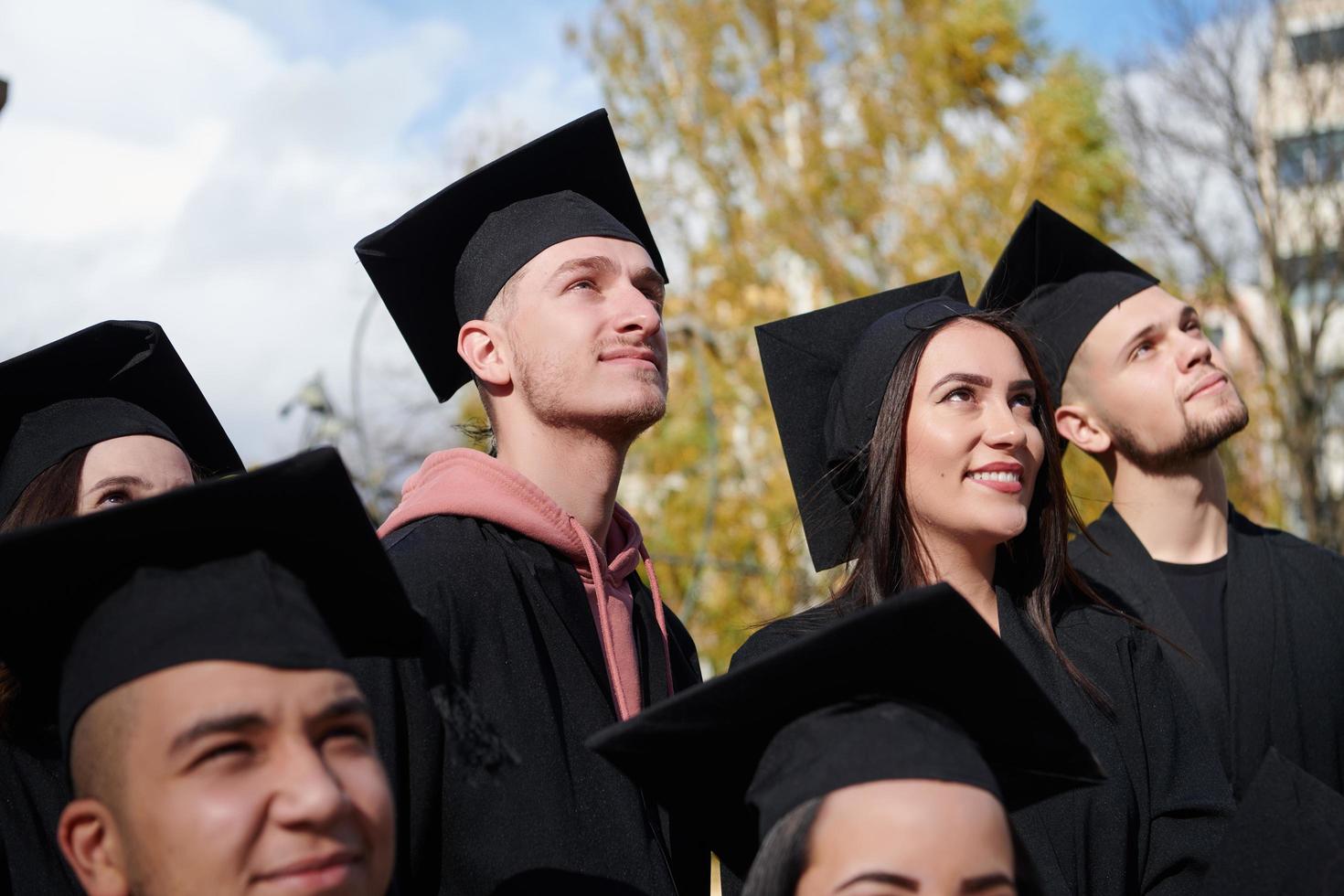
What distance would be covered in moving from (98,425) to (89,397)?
0.14 m

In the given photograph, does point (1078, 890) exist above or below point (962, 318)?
below

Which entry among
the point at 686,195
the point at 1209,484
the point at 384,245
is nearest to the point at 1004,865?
the point at 384,245

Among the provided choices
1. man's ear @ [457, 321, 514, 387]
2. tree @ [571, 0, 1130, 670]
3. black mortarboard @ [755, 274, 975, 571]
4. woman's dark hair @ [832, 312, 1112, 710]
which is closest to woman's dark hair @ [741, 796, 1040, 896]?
woman's dark hair @ [832, 312, 1112, 710]

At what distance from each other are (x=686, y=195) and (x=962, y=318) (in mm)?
12844

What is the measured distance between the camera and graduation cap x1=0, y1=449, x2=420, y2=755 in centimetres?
205

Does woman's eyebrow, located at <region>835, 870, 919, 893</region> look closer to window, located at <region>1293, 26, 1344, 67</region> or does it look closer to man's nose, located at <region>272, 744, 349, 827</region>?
man's nose, located at <region>272, 744, 349, 827</region>

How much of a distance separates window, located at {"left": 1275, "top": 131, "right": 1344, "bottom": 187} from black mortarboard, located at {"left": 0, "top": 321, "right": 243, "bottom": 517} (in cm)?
1119

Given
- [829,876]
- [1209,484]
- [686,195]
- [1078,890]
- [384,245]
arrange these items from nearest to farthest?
[829,876], [1078,890], [384,245], [1209,484], [686,195]

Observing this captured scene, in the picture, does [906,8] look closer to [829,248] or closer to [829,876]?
[829,248]

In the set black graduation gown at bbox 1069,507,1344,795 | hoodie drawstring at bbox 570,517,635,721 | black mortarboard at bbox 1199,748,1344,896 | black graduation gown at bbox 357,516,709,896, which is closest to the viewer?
black mortarboard at bbox 1199,748,1344,896

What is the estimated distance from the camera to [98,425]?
3545 mm

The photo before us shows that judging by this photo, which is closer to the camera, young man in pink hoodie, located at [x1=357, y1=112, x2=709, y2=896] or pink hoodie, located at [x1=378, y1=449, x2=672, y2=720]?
young man in pink hoodie, located at [x1=357, y1=112, x2=709, y2=896]

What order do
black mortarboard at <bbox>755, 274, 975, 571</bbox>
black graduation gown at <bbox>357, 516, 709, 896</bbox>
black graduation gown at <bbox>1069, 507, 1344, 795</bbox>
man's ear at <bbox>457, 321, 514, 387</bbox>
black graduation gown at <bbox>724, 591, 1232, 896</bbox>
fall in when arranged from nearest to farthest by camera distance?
black graduation gown at <bbox>357, 516, 709, 896</bbox>
black graduation gown at <bbox>724, 591, 1232, 896</bbox>
man's ear at <bbox>457, 321, 514, 387</bbox>
black mortarboard at <bbox>755, 274, 975, 571</bbox>
black graduation gown at <bbox>1069, 507, 1344, 795</bbox>

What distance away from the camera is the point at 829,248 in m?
13.8
